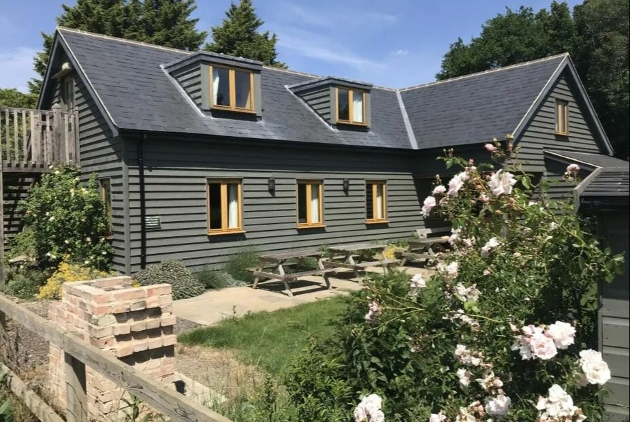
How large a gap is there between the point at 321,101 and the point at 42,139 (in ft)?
24.8

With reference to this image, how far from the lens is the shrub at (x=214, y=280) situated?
1086cm

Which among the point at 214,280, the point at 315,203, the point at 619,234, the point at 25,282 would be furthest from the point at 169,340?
the point at 315,203

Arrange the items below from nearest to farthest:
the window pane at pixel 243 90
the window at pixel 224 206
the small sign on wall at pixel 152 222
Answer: the small sign on wall at pixel 152 222 < the window at pixel 224 206 < the window pane at pixel 243 90

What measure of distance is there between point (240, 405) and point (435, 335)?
1840mm

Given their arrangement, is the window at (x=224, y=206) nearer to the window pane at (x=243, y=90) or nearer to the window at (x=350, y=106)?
the window pane at (x=243, y=90)

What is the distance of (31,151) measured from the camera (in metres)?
11.7

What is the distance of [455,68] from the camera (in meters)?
18.4

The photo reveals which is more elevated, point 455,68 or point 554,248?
point 455,68

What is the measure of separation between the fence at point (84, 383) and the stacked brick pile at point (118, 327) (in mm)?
169

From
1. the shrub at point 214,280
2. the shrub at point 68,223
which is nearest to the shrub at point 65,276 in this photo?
the shrub at point 68,223

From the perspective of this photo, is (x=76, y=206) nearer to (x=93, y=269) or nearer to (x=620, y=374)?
(x=93, y=269)

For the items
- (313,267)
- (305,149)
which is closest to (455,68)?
(305,149)

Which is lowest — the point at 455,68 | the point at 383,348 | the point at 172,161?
the point at 383,348

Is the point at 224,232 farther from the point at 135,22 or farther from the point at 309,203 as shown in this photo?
the point at 135,22
